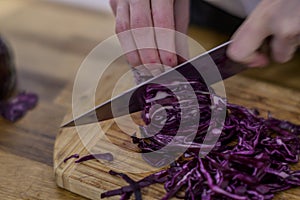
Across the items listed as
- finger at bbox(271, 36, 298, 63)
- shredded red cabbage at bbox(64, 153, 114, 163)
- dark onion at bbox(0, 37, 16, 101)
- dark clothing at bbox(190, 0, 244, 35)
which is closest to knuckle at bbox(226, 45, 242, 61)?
finger at bbox(271, 36, 298, 63)

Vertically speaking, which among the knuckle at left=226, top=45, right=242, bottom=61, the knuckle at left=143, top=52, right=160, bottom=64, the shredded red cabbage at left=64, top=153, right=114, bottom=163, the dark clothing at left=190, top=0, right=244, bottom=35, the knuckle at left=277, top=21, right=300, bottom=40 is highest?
the knuckle at left=277, top=21, right=300, bottom=40

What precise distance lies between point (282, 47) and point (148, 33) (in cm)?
43

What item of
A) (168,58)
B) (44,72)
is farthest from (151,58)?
(44,72)

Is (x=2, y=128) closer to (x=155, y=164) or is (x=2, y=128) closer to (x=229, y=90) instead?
(x=155, y=164)

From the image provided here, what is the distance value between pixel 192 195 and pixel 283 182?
0.95 feet

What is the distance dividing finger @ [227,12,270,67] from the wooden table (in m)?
0.68

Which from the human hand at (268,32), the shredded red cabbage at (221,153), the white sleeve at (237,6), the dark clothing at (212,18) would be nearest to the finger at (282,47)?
the human hand at (268,32)

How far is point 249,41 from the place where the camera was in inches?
62.3

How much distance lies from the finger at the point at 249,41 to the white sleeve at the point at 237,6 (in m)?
0.62

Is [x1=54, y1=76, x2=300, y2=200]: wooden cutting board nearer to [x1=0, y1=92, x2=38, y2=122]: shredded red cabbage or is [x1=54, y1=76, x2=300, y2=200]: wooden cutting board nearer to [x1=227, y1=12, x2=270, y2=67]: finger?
[x1=0, y1=92, x2=38, y2=122]: shredded red cabbage

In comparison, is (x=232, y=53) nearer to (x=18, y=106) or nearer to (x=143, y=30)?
(x=143, y=30)

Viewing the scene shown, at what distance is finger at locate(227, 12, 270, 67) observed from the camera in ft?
5.10

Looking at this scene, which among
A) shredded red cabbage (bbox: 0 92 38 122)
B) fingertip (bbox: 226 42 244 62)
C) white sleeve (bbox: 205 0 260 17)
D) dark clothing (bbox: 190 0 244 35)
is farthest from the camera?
dark clothing (bbox: 190 0 244 35)

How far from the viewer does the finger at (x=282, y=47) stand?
157cm
